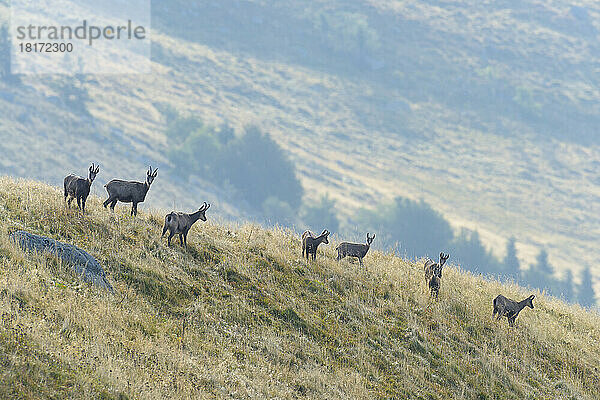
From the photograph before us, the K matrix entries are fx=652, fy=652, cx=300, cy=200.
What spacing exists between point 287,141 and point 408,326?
142m

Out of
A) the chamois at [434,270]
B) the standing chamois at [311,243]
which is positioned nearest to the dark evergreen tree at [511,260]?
the chamois at [434,270]

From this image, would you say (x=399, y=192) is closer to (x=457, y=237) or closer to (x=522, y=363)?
(x=457, y=237)

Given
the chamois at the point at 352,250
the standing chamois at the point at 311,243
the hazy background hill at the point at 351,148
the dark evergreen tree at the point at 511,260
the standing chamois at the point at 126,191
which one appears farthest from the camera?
the hazy background hill at the point at 351,148

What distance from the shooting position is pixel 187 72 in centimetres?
17850

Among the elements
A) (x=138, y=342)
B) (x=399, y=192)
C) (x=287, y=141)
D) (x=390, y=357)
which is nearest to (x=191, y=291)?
(x=138, y=342)

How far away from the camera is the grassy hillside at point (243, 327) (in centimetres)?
1012

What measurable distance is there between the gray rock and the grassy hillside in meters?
0.23

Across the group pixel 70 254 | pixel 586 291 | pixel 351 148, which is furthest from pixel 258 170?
pixel 70 254

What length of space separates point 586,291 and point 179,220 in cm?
10353

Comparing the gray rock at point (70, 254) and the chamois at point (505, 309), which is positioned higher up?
the gray rock at point (70, 254)

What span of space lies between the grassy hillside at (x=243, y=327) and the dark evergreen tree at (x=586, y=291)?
95.2m

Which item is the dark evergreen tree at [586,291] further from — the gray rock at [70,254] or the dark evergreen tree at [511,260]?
the gray rock at [70,254]

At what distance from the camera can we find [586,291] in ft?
344

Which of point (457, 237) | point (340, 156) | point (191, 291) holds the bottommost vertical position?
point (457, 237)
